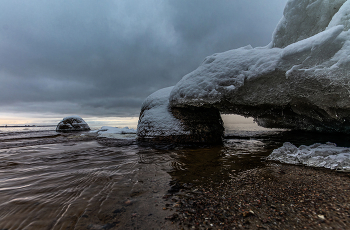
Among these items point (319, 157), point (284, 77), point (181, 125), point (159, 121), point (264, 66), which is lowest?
point (319, 157)

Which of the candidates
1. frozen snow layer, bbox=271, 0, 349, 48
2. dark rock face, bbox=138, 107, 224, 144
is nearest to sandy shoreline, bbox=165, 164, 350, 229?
dark rock face, bbox=138, 107, 224, 144

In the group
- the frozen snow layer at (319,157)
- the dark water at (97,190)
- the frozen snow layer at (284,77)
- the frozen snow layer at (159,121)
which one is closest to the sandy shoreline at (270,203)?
the dark water at (97,190)

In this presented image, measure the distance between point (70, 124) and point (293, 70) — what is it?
2104cm

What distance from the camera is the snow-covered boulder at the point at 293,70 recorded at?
3.09 meters

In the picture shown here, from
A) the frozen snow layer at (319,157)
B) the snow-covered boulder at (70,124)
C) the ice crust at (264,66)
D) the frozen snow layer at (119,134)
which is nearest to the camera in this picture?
the frozen snow layer at (319,157)

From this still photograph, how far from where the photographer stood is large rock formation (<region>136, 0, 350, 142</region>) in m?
3.09

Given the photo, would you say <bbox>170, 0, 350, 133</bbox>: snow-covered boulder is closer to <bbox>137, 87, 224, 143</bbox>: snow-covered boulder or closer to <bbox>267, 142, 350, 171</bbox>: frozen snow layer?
<bbox>137, 87, 224, 143</bbox>: snow-covered boulder

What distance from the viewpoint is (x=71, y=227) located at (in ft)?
4.36

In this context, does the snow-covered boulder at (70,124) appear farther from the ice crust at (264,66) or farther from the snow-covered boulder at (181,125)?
the ice crust at (264,66)

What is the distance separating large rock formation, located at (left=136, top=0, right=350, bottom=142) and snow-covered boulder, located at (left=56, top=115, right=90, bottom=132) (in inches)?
670

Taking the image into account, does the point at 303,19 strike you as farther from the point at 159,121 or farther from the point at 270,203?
the point at 159,121

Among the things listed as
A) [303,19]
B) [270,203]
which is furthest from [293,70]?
[270,203]

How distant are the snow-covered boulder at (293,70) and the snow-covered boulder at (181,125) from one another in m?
0.95

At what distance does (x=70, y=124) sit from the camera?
17.9m
